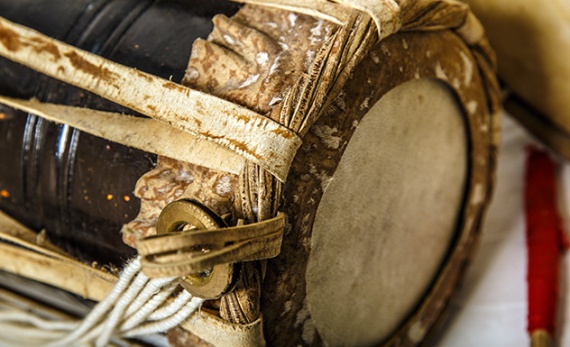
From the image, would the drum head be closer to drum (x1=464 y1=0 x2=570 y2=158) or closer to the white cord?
the white cord

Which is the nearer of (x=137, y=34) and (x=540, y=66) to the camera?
(x=137, y=34)

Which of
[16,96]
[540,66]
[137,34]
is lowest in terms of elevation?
[540,66]

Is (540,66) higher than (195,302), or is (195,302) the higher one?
(195,302)

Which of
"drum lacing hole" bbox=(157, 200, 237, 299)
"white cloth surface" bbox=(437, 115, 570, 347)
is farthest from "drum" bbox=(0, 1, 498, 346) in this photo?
"white cloth surface" bbox=(437, 115, 570, 347)

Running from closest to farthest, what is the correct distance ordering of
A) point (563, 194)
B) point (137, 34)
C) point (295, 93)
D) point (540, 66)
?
point (295, 93) < point (137, 34) < point (540, 66) < point (563, 194)

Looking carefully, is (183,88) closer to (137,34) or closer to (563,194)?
(137,34)

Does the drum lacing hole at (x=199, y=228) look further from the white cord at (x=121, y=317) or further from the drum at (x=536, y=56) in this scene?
the drum at (x=536, y=56)

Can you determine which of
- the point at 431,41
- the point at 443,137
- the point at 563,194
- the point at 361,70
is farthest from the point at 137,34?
the point at 563,194

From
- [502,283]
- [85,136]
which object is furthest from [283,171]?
[502,283]

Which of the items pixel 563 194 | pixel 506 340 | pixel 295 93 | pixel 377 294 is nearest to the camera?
pixel 295 93
